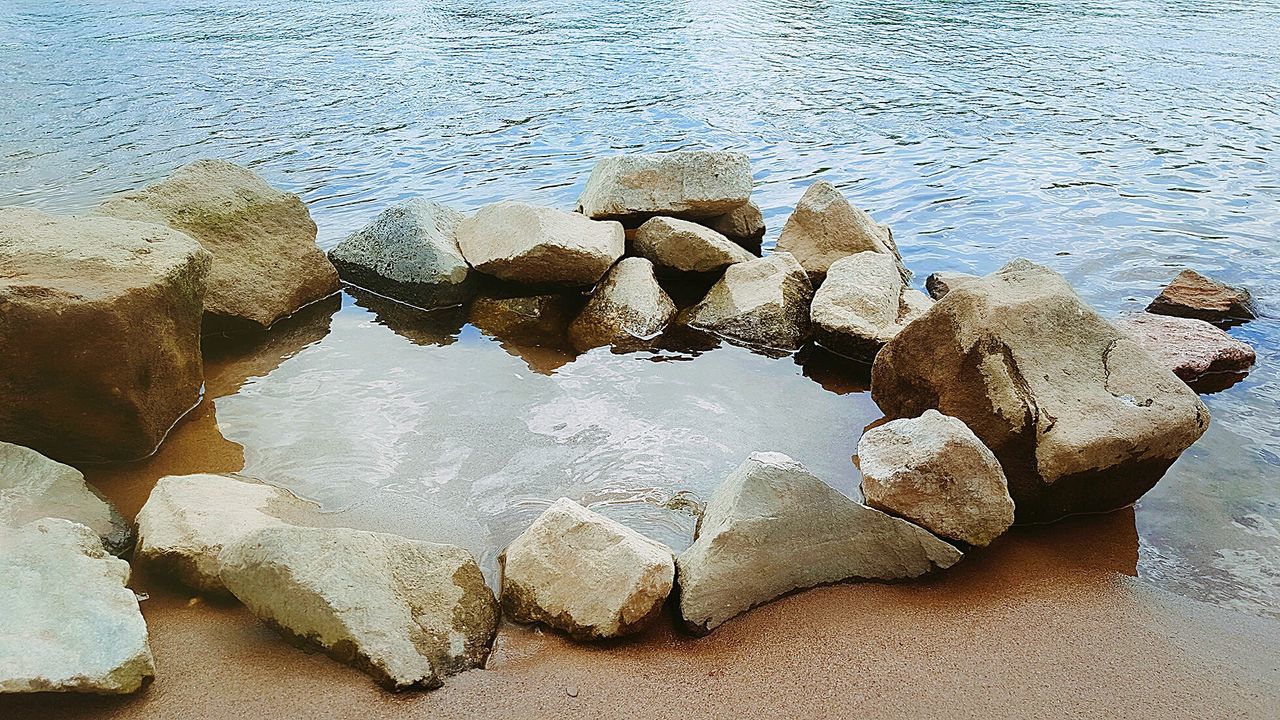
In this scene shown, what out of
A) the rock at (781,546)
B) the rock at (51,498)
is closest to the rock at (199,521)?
the rock at (51,498)

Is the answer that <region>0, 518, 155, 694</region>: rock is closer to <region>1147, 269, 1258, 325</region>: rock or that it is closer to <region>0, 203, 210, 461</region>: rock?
<region>0, 203, 210, 461</region>: rock

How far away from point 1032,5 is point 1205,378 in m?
17.0

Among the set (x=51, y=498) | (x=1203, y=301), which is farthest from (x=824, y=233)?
(x=51, y=498)

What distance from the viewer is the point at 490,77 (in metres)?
13.2

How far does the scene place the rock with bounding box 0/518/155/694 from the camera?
2.65 m

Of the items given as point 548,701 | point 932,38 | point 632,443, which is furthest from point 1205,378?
point 932,38

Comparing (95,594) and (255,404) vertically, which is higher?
(95,594)

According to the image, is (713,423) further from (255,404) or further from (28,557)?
(28,557)

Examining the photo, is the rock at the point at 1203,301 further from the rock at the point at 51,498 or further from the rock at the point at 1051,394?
the rock at the point at 51,498

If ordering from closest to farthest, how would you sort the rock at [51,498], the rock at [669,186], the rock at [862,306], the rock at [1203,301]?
the rock at [51,498] → the rock at [862,306] → the rock at [1203,301] → the rock at [669,186]

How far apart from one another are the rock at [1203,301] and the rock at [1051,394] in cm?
216

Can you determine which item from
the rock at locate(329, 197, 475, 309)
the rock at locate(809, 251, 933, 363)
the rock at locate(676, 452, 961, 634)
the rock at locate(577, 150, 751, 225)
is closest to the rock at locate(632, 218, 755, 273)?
the rock at locate(577, 150, 751, 225)

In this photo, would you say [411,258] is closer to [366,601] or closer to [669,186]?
[669,186]

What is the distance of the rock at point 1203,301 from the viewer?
5.91 m
